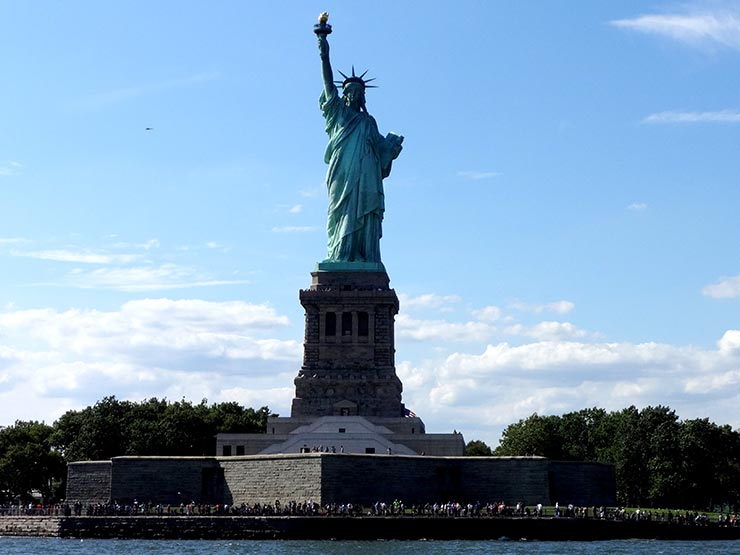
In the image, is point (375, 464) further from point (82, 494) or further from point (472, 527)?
point (82, 494)


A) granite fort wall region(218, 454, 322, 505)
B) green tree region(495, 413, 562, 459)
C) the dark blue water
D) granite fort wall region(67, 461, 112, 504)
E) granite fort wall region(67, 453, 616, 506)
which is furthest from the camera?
green tree region(495, 413, 562, 459)

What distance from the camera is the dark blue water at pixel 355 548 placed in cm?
5519

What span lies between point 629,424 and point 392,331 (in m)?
19.5

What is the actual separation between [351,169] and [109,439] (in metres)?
22.7

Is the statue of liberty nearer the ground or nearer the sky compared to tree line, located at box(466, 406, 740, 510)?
nearer the sky

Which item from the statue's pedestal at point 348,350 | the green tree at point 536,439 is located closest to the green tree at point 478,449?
the green tree at point 536,439

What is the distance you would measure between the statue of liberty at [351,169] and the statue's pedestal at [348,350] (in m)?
2.71

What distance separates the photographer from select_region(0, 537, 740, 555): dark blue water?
55.2m

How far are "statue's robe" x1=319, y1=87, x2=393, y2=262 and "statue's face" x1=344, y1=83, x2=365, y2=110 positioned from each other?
1.03 feet

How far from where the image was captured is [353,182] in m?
83.0

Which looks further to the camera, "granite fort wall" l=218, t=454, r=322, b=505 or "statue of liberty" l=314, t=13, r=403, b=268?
"statue of liberty" l=314, t=13, r=403, b=268

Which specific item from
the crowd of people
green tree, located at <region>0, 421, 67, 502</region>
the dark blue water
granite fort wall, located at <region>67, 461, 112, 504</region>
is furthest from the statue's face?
the dark blue water

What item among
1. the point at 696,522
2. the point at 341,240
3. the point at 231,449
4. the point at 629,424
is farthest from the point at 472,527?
the point at 629,424

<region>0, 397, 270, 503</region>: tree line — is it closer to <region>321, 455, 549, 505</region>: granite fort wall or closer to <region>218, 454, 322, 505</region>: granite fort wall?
<region>218, 454, 322, 505</region>: granite fort wall
